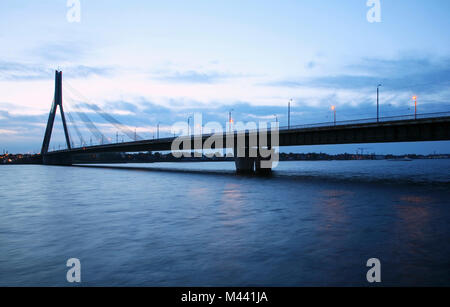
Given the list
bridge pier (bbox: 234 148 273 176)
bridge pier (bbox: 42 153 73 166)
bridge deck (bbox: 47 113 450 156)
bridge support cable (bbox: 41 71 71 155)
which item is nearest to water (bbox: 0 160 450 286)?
bridge deck (bbox: 47 113 450 156)

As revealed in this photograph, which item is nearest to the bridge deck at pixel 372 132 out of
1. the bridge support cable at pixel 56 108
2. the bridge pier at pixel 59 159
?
the bridge support cable at pixel 56 108

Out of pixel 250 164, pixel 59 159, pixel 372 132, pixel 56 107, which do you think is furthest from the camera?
pixel 59 159

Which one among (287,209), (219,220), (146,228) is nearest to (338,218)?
(287,209)

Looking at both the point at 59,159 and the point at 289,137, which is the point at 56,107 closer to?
the point at 59,159

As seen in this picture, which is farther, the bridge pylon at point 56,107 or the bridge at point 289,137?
the bridge pylon at point 56,107

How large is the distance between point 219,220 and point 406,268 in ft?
38.5

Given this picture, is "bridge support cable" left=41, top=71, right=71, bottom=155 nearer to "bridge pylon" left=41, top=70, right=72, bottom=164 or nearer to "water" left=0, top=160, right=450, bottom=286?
"bridge pylon" left=41, top=70, right=72, bottom=164

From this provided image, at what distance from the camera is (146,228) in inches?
717

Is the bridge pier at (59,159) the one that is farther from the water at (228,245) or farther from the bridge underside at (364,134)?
the water at (228,245)

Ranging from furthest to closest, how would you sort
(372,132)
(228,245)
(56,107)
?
1. (56,107)
2. (372,132)
3. (228,245)

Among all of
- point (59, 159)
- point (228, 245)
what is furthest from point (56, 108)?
point (228, 245)

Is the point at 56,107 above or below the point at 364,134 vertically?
above

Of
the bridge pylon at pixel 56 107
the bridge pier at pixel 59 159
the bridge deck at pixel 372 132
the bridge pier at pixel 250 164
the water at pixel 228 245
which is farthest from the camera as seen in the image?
the bridge pier at pixel 59 159
